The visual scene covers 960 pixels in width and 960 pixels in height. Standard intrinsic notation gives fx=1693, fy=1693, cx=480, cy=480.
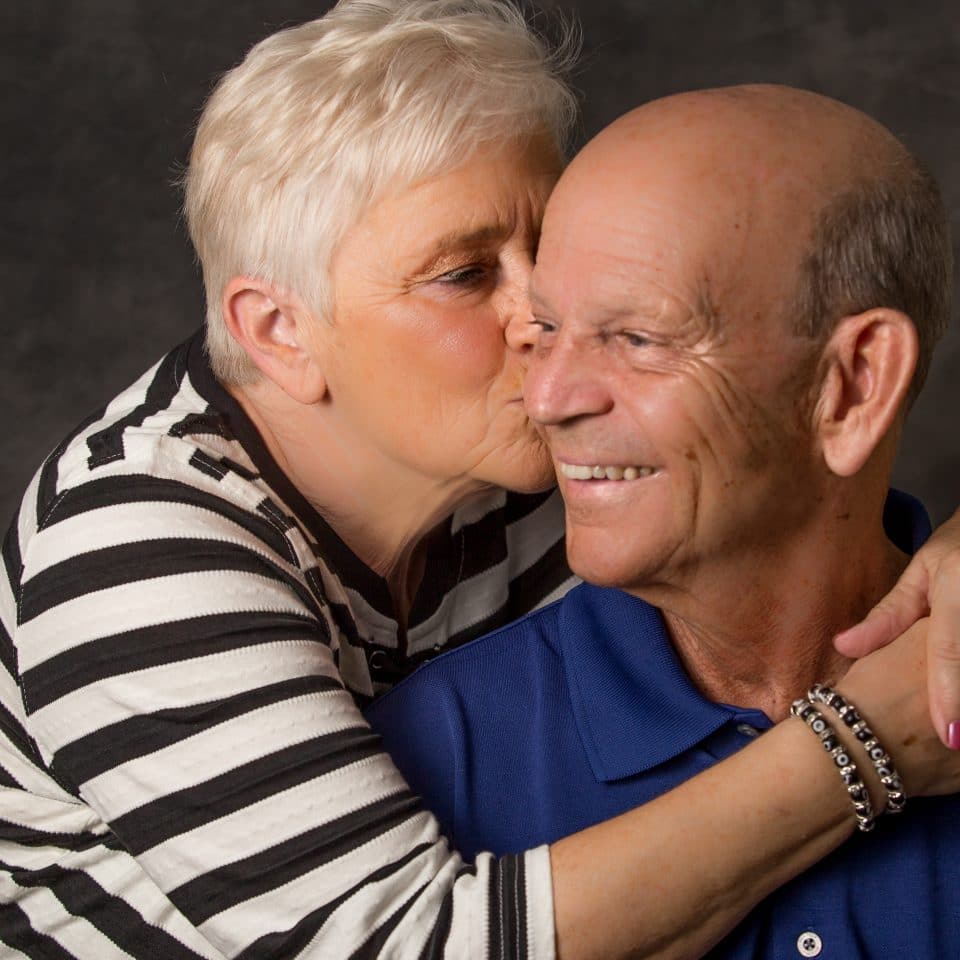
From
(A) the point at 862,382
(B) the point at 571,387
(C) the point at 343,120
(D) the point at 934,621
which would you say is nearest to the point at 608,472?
Answer: (B) the point at 571,387

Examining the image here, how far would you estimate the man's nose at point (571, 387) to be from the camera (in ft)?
5.09

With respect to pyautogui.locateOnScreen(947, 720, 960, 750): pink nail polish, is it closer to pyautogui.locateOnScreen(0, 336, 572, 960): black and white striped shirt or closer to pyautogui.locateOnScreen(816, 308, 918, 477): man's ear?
pyautogui.locateOnScreen(816, 308, 918, 477): man's ear

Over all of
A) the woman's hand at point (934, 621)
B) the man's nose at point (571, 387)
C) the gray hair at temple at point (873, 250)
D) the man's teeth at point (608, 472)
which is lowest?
the woman's hand at point (934, 621)

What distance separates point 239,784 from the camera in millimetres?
1730

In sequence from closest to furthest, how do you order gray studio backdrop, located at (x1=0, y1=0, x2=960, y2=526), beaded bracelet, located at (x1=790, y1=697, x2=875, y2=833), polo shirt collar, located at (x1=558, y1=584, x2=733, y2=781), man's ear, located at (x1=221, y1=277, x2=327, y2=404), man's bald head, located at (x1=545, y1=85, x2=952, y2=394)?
1. man's bald head, located at (x1=545, y1=85, x2=952, y2=394)
2. beaded bracelet, located at (x1=790, y1=697, x2=875, y2=833)
3. polo shirt collar, located at (x1=558, y1=584, x2=733, y2=781)
4. man's ear, located at (x1=221, y1=277, x2=327, y2=404)
5. gray studio backdrop, located at (x1=0, y1=0, x2=960, y2=526)

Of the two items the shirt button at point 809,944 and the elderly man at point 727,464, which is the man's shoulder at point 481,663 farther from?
the shirt button at point 809,944

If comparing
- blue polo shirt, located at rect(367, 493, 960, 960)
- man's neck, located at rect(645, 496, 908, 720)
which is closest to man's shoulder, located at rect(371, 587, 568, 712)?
blue polo shirt, located at rect(367, 493, 960, 960)

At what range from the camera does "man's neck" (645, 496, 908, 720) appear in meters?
1.65

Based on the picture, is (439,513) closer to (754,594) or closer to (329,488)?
(329,488)

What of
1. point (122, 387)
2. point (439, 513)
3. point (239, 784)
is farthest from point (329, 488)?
point (122, 387)

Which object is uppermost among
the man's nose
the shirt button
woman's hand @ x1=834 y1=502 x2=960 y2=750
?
the man's nose

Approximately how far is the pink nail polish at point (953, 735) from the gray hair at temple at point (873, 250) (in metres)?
0.38

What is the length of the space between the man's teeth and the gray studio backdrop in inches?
69.9

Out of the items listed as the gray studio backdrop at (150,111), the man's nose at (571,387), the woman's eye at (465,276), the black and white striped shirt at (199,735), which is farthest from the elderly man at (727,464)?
the gray studio backdrop at (150,111)
